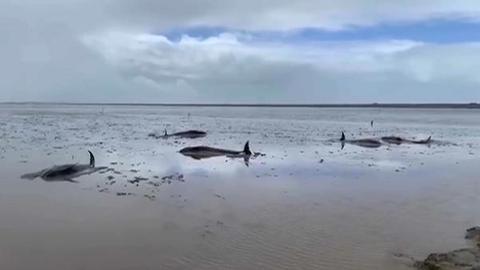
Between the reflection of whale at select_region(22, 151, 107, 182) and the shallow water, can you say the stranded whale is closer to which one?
the shallow water

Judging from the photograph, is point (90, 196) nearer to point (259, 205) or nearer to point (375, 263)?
point (259, 205)

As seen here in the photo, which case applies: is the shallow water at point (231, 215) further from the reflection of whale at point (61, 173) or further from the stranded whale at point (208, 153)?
the stranded whale at point (208, 153)

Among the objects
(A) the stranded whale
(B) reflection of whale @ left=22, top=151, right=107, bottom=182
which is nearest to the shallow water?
(B) reflection of whale @ left=22, top=151, right=107, bottom=182

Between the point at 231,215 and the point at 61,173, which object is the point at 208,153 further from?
the point at 231,215

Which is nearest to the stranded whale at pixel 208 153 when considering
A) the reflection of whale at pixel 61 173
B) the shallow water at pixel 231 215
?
the shallow water at pixel 231 215

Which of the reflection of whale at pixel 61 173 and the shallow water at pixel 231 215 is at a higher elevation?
the reflection of whale at pixel 61 173

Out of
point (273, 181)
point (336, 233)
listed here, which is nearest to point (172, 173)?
point (273, 181)

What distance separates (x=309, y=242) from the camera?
1228 cm

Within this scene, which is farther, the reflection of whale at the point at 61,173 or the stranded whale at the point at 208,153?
the stranded whale at the point at 208,153

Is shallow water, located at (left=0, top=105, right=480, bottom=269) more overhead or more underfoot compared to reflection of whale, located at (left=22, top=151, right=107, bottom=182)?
more underfoot

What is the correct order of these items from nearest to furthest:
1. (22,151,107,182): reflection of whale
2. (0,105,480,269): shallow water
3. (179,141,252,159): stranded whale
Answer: (0,105,480,269): shallow water < (22,151,107,182): reflection of whale < (179,141,252,159): stranded whale

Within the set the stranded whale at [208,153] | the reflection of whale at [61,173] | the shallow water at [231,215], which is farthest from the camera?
the stranded whale at [208,153]

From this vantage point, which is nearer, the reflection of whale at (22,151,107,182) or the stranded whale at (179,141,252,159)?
the reflection of whale at (22,151,107,182)

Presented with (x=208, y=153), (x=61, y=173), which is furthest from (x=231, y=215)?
(x=208, y=153)
